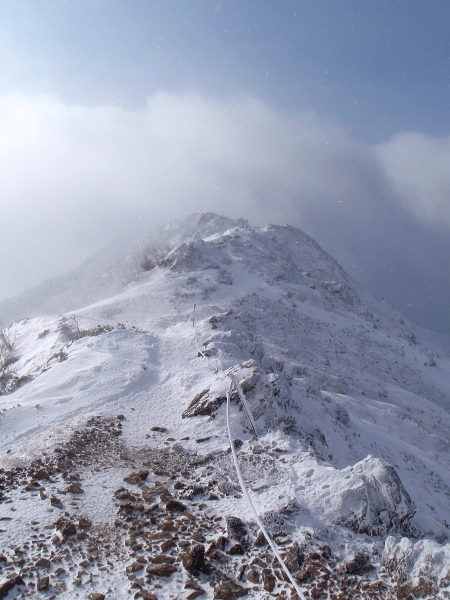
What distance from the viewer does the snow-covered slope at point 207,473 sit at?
6074mm

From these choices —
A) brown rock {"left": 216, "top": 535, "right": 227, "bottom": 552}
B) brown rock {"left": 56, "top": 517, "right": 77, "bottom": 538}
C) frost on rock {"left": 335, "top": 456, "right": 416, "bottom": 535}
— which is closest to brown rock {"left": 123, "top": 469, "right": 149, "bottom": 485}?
brown rock {"left": 56, "top": 517, "right": 77, "bottom": 538}

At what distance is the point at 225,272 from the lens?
42.9 metres

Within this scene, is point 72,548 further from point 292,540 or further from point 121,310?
point 121,310

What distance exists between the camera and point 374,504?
302 inches

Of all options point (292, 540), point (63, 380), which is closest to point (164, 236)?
point (63, 380)

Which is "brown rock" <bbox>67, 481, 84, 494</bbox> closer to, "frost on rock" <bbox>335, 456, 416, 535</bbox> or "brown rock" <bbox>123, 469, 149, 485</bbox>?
"brown rock" <bbox>123, 469, 149, 485</bbox>

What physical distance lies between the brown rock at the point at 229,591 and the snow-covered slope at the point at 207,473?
0.02 m

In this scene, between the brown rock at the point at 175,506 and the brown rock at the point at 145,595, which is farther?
the brown rock at the point at 175,506

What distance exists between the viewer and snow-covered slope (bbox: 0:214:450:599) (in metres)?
6.07

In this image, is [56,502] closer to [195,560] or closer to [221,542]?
[195,560]

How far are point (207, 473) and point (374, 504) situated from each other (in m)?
3.57

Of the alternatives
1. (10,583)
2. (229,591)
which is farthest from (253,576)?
(10,583)

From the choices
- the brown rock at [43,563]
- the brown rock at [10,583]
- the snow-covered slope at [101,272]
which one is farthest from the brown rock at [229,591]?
the snow-covered slope at [101,272]

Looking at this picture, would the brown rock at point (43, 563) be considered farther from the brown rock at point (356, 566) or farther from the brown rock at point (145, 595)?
the brown rock at point (356, 566)
